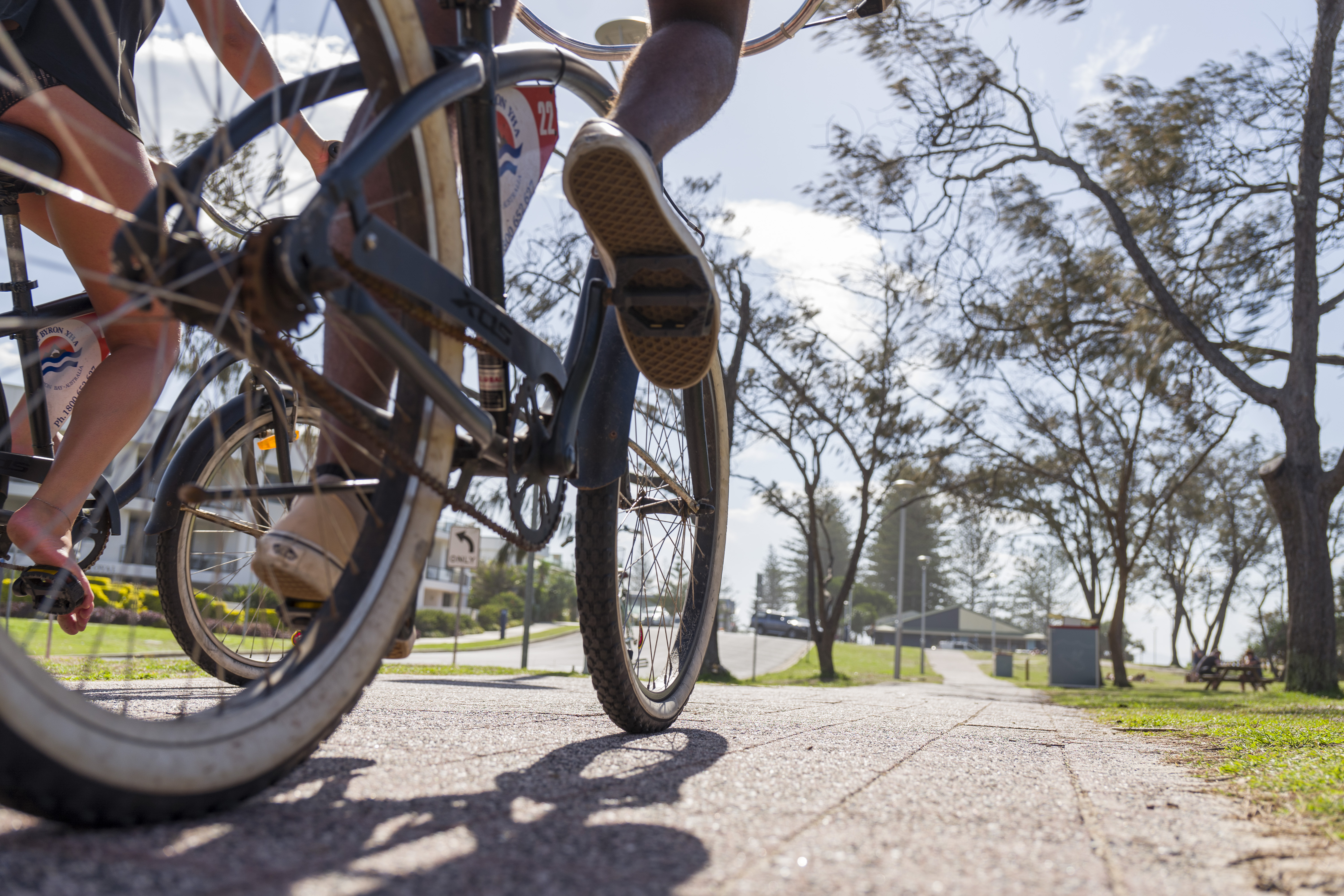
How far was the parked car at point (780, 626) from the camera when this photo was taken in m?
58.3

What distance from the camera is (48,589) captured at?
1.85 metres

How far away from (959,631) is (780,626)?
3006 centimetres

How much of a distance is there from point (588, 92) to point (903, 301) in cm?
1715

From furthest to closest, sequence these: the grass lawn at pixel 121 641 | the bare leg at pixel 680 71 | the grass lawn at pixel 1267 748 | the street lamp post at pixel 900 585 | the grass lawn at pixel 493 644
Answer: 1. the grass lawn at pixel 493 644
2. the street lamp post at pixel 900 585
3. the bare leg at pixel 680 71
4. the grass lawn at pixel 1267 748
5. the grass lawn at pixel 121 641

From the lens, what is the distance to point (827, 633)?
18359 millimetres

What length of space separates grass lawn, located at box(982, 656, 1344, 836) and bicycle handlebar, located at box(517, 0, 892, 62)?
1.93 m

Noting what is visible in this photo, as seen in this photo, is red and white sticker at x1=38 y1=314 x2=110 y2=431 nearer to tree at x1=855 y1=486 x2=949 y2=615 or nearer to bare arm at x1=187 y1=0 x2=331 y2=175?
bare arm at x1=187 y1=0 x2=331 y2=175

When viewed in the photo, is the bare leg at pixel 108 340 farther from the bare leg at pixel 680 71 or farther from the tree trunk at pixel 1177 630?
the tree trunk at pixel 1177 630

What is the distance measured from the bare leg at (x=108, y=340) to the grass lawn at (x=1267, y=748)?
2031 millimetres

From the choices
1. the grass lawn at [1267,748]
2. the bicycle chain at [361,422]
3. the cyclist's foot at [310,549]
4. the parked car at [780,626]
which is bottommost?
the parked car at [780,626]

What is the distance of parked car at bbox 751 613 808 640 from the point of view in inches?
2295

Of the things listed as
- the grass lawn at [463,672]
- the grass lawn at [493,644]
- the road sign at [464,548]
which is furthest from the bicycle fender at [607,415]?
the grass lawn at [493,644]

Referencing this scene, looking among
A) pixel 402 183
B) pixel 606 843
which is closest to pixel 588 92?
pixel 402 183

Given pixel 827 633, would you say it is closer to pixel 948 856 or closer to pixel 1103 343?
pixel 1103 343
